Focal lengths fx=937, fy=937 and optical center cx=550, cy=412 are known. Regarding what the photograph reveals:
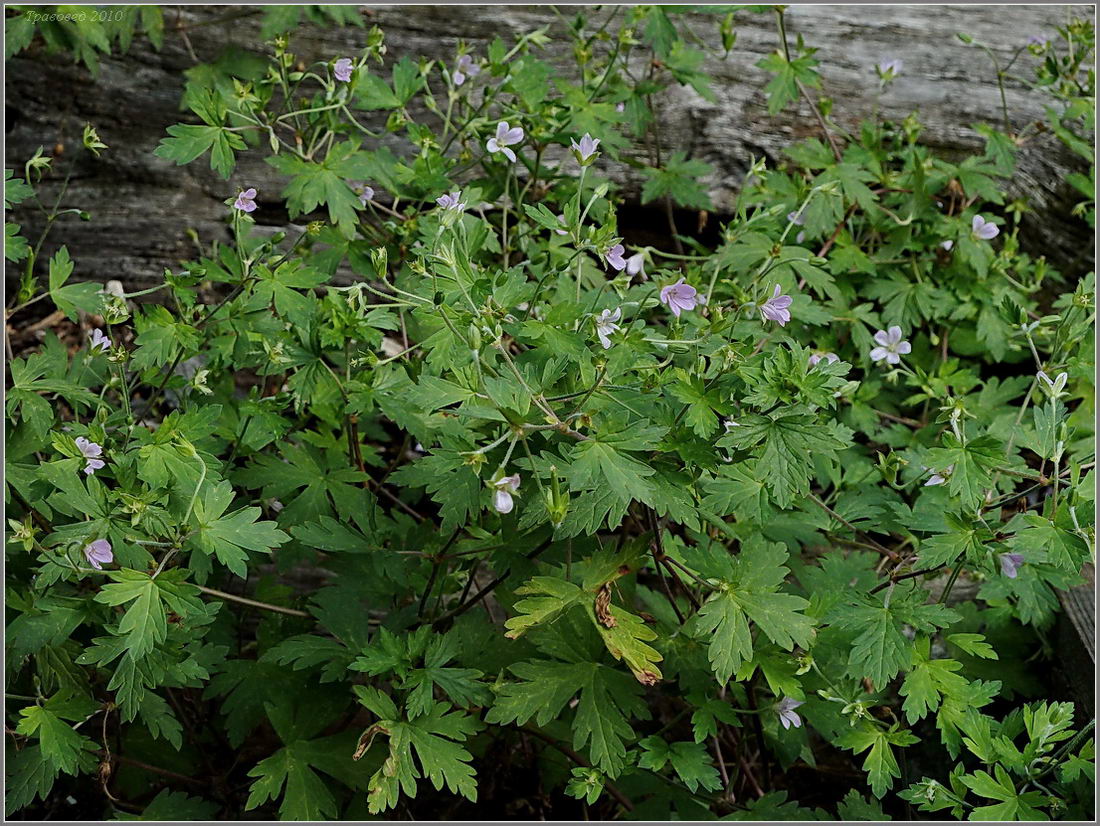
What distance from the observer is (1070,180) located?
326 cm

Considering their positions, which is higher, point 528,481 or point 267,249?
point 267,249

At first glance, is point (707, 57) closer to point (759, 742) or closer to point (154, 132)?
point (154, 132)

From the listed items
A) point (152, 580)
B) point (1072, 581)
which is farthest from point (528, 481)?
point (1072, 581)

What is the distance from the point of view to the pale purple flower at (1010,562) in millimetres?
2035

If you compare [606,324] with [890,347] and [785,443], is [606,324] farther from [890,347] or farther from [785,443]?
[890,347]

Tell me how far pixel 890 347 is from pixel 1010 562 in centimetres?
72

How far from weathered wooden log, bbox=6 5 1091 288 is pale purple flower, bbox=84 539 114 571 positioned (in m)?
1.72

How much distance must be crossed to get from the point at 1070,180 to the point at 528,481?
8.15ft

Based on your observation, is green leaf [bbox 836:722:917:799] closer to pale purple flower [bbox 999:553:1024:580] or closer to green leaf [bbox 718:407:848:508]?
pale purple flower [bbox 999:553:1024:580]

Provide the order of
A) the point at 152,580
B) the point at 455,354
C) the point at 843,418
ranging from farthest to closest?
the point at 843,418 → the point at 455,354 → the point at 152,580

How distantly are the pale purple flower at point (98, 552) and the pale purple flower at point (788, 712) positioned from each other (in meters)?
1.46

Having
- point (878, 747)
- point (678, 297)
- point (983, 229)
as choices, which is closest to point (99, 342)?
point (678, 297)

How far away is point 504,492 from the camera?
166 cm

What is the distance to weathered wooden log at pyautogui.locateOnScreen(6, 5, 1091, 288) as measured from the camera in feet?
11.0
